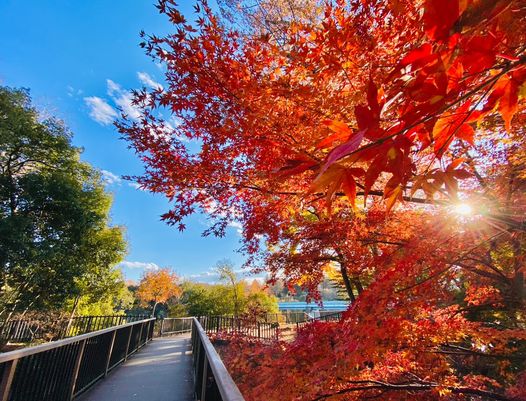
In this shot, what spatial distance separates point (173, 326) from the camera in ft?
65.6

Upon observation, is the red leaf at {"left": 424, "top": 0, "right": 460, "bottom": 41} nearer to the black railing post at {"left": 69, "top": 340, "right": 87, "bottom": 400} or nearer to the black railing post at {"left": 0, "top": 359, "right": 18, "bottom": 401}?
the black railing post at {"left": 0, "top": 359, "right": 18, "bottom": 401}

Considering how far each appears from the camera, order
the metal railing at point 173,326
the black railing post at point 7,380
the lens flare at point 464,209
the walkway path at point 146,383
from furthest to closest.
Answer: the metal railing at point 173,326 < the walkway path at point 146,383 < the lens flare at point 464,209 < the black railing post at point 7,380

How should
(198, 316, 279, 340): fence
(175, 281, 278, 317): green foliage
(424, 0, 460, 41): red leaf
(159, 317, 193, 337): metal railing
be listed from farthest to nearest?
(175, 281, 278, 317): green foliage → (159, 317, 193, 337): metal railing → (198, 316, 279, 340): fence → (424, 0, 460, 41): red leaf

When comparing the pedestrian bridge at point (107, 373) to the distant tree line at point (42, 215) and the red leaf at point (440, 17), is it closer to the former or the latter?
the red leaf at point (440, 17)

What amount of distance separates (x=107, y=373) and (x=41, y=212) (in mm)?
10730

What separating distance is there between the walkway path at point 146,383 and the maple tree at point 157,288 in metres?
33.4

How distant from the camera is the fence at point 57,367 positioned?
295 cm

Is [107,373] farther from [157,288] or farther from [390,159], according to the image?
[157,288]

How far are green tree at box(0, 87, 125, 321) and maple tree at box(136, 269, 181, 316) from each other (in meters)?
24.2

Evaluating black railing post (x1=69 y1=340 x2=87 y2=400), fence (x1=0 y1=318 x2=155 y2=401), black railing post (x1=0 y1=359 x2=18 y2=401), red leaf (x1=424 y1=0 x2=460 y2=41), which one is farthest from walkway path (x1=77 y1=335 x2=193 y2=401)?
red leaf (x1=424 y1=0 x2=460 y2=41)

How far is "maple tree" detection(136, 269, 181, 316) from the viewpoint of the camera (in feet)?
126

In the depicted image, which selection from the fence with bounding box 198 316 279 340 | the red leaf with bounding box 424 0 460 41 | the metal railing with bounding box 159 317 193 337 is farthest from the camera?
the metal railing with bounding box 159 317 193 337

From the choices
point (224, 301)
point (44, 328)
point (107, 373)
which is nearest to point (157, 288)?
point (224, 301)

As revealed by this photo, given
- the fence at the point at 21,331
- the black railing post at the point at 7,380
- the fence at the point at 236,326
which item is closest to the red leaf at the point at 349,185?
the black railing post at the point at 7,380
